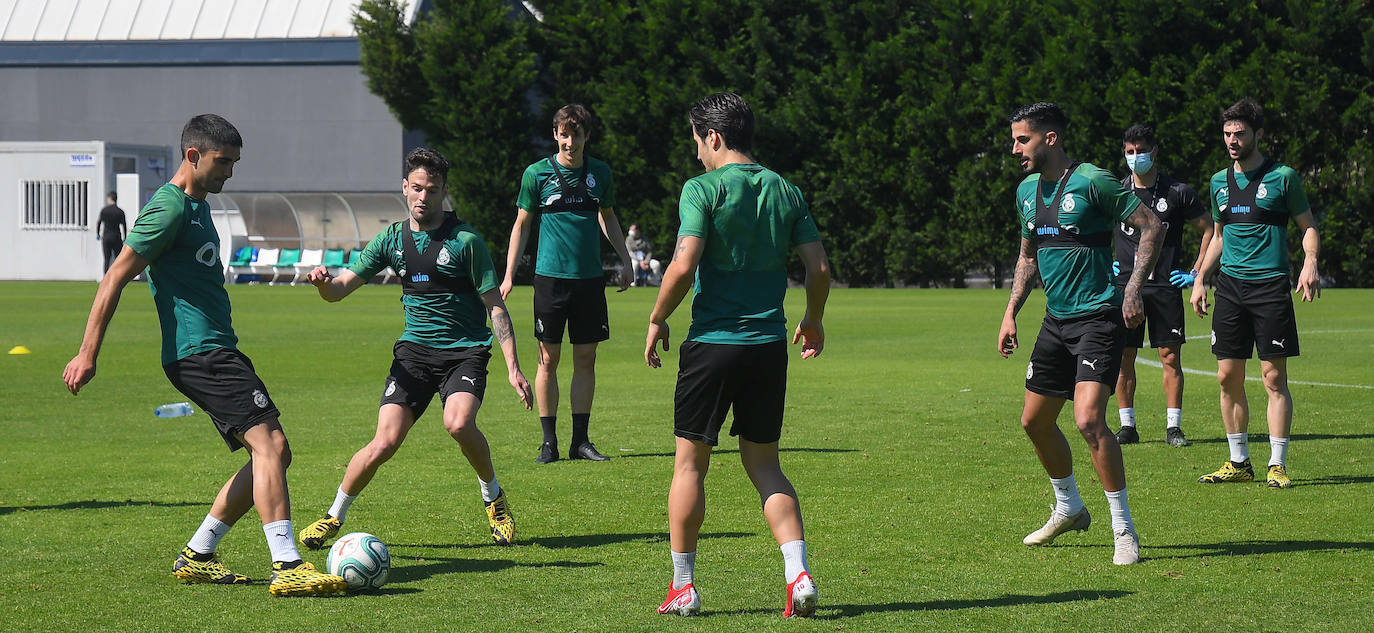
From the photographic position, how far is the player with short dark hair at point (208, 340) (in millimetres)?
6074

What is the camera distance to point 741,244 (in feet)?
18.2

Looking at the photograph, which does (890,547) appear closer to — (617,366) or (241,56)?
(617,366)

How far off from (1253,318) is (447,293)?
4785mm

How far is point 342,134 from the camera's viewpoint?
50.0 m

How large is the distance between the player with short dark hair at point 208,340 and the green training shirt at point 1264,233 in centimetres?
551

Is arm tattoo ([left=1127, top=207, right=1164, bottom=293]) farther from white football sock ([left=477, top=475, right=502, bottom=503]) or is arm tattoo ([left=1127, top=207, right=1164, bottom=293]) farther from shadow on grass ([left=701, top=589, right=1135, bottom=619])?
white football sock ([left=477, top=475, right=502, bottom=503])

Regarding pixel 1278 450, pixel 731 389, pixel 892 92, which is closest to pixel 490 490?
pixel 731 389

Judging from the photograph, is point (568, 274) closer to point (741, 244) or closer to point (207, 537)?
point (207, 537)

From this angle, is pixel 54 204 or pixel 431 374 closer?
pixel 431 374

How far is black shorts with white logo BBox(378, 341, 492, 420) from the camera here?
23.2 feet

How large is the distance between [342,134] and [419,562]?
44.8m

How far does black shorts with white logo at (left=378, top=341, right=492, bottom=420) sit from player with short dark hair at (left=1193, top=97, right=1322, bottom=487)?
14.4ft

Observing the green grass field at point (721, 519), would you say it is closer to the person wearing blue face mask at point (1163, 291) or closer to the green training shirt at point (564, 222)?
the person wearing blue face mask at point (1163, 291)

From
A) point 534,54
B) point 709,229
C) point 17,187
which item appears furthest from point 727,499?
point 17,187
